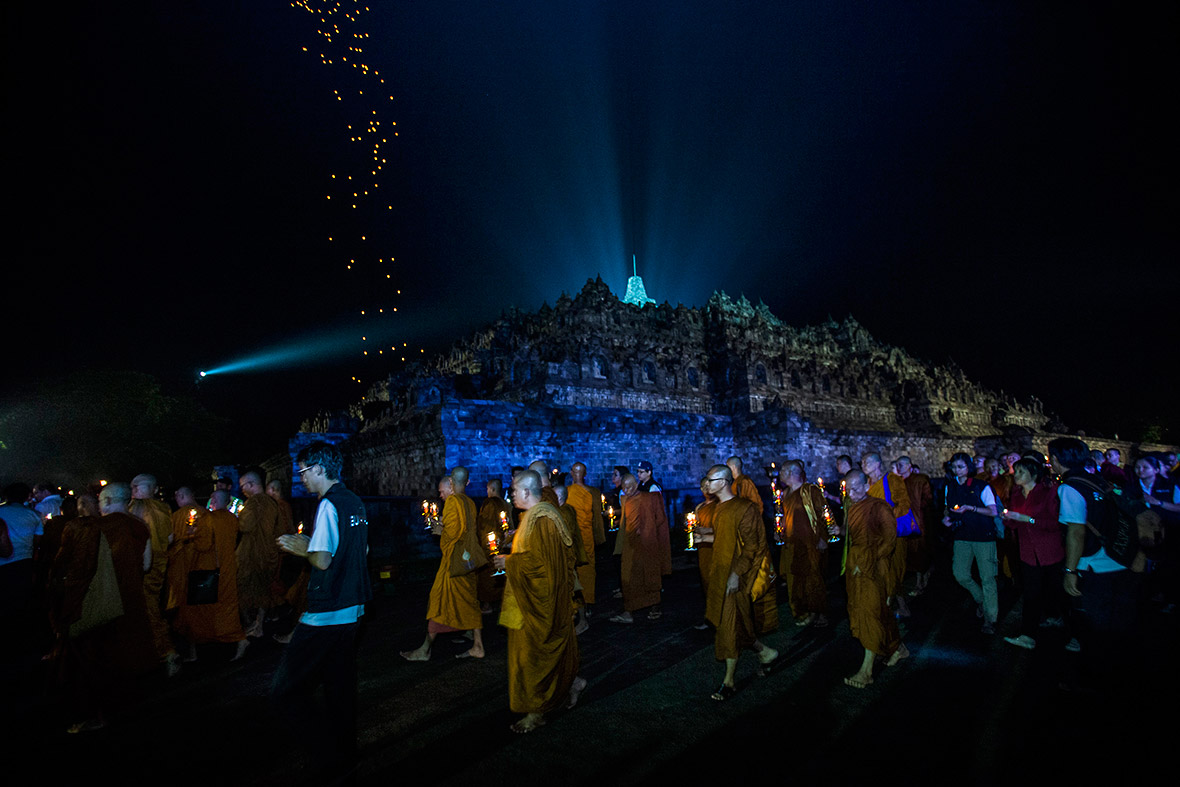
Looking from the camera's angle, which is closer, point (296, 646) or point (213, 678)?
point (296, 646)

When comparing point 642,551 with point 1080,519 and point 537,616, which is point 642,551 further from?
point 1080,519

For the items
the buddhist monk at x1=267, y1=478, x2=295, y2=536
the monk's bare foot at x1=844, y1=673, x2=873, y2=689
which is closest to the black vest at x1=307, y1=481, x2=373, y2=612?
the monk's bare foot at x1=844, y1=673, x2=873, y2=689

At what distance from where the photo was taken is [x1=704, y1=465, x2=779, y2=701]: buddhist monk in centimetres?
434

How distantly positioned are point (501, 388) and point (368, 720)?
89.2 ft

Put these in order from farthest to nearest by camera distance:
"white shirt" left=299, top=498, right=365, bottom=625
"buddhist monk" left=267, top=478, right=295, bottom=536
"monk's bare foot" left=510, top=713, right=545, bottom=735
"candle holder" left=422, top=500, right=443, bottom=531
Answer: "candle holder" left=422, top=500, right=443, bottom=531
"buddhist monk" left=267, top=478, right=295, bottom=536
"monk's bare foot" left=510, top=713, right=545, bottom=735
"white shirt" left=299, top=498, right=365, bottom=625

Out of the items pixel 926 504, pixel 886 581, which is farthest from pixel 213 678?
pixel 926 504

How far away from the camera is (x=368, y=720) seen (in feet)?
13.4

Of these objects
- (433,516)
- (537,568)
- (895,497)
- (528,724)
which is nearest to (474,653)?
(528,724)

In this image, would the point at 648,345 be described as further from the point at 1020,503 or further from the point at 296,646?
the point at 296,646

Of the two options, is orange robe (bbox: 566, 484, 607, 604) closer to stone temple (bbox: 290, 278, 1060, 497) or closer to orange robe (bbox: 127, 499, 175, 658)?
orange robe (bbox: 127, 499, 175, 658)

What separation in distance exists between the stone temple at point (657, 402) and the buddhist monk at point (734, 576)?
512 inches

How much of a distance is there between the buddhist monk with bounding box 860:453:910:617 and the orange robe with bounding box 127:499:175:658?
7.08 meters

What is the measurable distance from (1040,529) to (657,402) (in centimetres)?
2625

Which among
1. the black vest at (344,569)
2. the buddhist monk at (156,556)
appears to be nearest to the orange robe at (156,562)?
the buddhist monk at (156,556)
